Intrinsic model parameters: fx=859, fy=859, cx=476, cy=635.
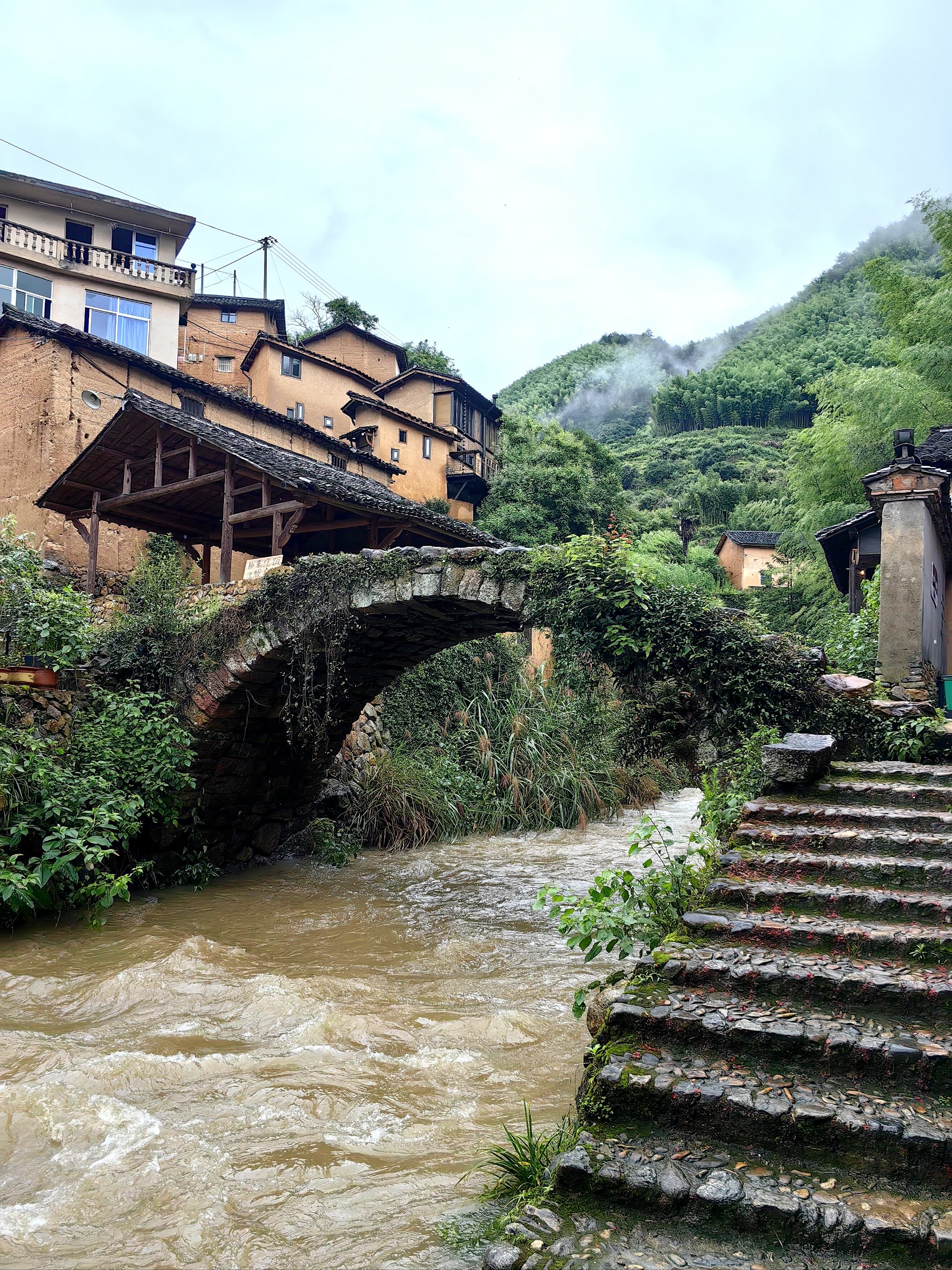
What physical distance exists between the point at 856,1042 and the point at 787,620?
2284 centimetres

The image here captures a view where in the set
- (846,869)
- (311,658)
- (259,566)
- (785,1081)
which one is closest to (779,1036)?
(785,1081)

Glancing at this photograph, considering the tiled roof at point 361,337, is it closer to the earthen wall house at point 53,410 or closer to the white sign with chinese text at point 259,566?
the earthen wall house at point 53,410

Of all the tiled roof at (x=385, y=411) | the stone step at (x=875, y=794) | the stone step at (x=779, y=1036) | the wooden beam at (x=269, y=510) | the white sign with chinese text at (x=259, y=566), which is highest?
the tiled roof at (x=385, y=411)

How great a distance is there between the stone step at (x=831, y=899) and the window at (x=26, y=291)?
23229 mm

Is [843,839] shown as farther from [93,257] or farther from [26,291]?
[93,257]

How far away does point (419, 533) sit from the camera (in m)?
13.2

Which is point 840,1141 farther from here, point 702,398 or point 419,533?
point 702,398

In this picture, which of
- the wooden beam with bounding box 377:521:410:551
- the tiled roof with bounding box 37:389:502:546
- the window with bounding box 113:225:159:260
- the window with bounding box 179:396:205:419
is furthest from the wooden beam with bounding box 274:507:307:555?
the window with bounding box 113:225:159:260

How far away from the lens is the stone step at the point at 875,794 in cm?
480

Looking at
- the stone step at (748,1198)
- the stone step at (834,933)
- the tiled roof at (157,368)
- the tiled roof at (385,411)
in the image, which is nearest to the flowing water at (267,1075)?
the stone step at (748,1198)

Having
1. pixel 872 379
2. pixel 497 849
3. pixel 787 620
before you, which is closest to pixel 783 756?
pixel 497 849

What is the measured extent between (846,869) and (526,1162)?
6.68 ft

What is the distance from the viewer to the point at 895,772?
17.8ft

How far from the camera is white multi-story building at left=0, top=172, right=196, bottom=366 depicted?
22094 mm
